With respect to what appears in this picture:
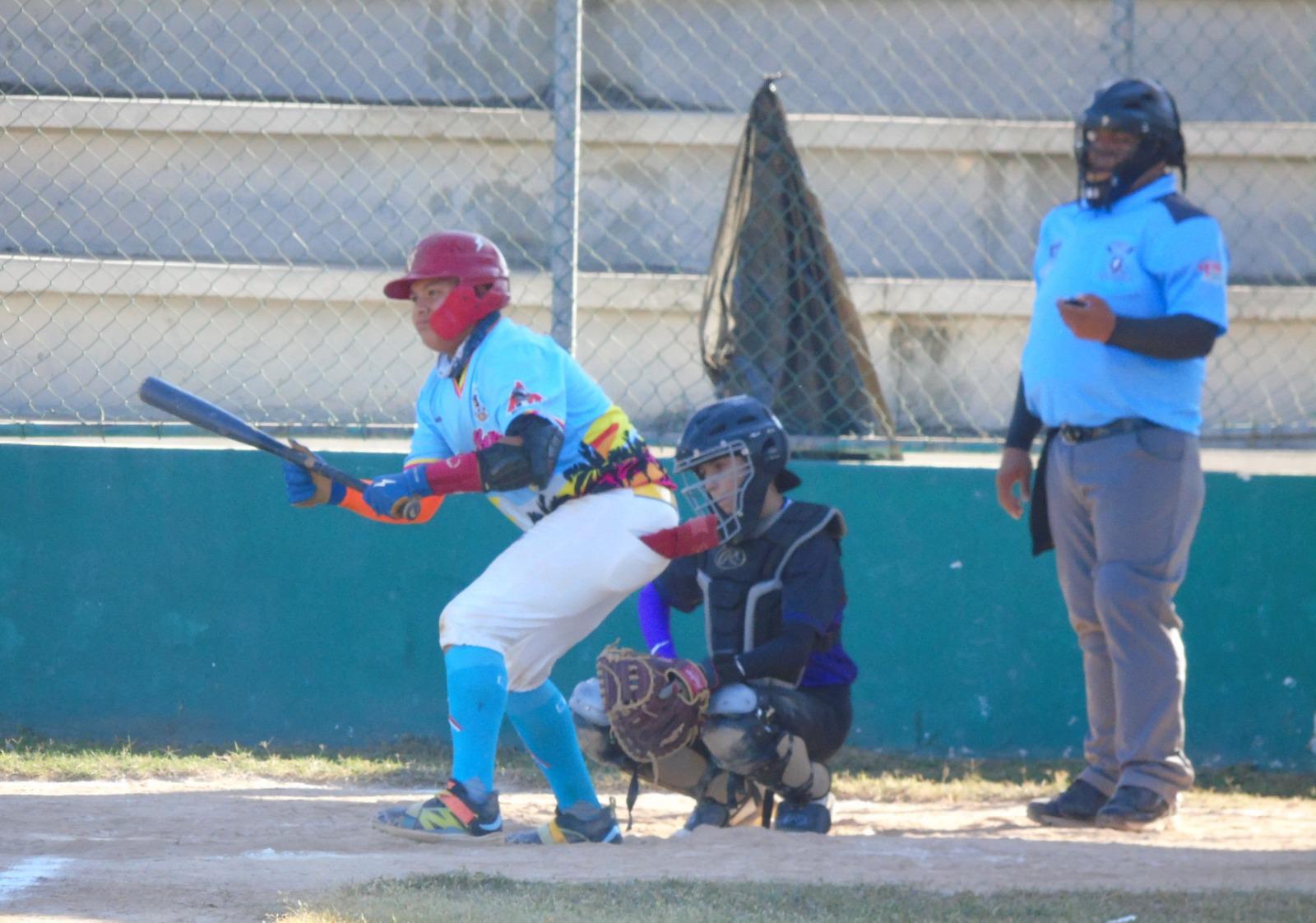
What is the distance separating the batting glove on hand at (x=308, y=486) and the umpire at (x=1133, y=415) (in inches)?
84.4

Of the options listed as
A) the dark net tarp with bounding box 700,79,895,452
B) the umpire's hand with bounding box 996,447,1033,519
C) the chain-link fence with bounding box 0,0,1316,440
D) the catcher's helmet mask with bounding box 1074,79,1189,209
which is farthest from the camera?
the chain-link fence with bounding box 0,0,1316,440

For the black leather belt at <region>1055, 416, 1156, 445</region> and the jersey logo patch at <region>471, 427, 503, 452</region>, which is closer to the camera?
the jersey logo patch at <region>471, 427, 503, 452</region>

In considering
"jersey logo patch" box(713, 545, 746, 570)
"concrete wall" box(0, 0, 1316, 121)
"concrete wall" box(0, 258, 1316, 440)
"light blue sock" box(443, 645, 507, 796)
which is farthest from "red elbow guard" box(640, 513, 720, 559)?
"concrete wall" box(0, 0, 1316, 121)

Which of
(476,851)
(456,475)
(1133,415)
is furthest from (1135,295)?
(476,851)

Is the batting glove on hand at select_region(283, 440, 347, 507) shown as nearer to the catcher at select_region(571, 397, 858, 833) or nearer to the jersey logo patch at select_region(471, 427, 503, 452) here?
the jersey logo patch at select_region(471, 427, 503, 452)

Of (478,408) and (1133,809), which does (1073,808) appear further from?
(478,408)

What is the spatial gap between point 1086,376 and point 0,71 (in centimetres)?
511

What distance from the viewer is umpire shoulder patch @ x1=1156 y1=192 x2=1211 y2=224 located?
15.9 feet

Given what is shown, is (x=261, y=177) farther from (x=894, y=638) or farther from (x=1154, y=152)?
(x=1154, y=152)

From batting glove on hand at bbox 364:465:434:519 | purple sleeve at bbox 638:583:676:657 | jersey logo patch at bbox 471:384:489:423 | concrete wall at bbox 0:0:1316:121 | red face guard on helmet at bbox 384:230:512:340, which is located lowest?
purple sleeve at bbox 638:583:676:657

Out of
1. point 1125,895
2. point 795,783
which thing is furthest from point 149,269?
point 1125,895

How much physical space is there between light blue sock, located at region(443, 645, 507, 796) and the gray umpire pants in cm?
181

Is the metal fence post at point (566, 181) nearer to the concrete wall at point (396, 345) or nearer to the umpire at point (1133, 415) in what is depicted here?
the concrete wall at point (396, 345)

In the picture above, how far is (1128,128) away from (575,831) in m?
2.60
